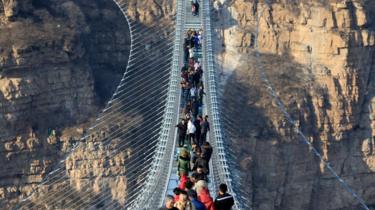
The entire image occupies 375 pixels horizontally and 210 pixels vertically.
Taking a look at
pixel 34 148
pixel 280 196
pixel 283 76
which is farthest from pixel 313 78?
pixel 34 148

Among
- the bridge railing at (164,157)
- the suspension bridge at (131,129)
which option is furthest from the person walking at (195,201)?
the suspension bridge at (131,129)

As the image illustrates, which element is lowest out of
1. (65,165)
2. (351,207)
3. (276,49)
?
(351,207)

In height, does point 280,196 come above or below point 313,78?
below

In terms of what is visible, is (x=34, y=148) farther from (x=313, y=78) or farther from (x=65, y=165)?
(x=313, y=78)

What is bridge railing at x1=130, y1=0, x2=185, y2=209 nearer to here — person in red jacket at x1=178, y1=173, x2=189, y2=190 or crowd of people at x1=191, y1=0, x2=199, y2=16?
crowd of people at x1=191, y1=0, x2=199, y2=16

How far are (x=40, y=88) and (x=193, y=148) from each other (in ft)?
70.4

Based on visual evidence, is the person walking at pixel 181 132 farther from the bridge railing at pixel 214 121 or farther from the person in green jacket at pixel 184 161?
the person in green jacket at pixel 184 161

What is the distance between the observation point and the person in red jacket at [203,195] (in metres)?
23.3

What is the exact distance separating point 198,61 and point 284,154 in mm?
18715

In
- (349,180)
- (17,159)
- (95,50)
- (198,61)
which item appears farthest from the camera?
(349,180)

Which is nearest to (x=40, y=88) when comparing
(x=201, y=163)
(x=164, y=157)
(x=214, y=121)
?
(x=214, y=121)

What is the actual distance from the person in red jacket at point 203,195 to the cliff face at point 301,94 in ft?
102

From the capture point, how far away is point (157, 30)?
55969 millimetres

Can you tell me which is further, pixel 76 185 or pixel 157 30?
pixel 157 30
